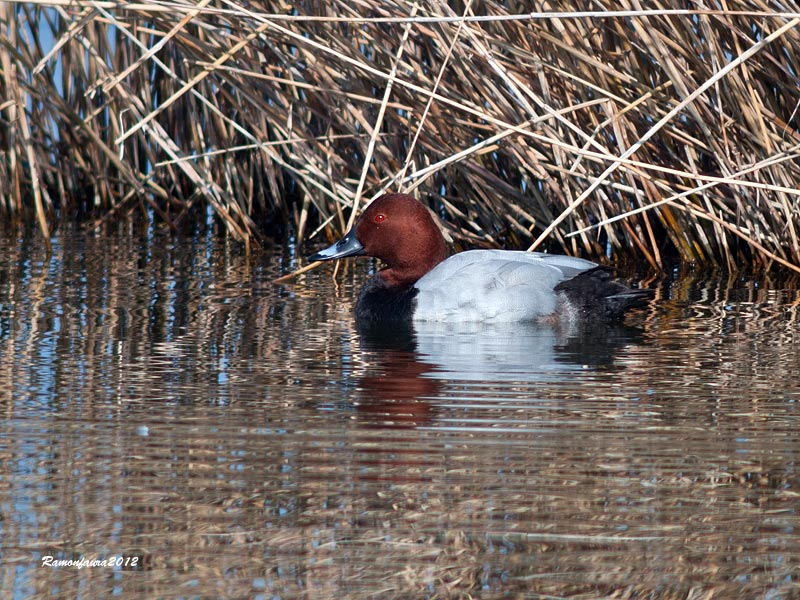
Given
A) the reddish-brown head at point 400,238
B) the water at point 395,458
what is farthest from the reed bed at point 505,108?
the water at point 395,458

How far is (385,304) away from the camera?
5.45 metres

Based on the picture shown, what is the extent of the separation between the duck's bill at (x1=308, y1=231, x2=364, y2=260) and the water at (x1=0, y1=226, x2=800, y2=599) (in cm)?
73

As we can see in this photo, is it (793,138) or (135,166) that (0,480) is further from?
(135,166)

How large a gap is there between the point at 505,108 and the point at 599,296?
0.96 metres

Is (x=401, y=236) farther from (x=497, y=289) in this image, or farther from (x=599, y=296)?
(x=599, y=296)

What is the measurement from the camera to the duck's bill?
5.95 meters

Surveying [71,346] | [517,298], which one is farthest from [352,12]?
[71,346]

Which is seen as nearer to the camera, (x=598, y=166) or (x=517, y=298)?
(x=517, y=298)

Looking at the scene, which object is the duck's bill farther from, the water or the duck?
the water

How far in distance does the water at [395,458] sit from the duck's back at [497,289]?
18 centimetres

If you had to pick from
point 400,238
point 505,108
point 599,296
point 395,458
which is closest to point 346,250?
point 400,238

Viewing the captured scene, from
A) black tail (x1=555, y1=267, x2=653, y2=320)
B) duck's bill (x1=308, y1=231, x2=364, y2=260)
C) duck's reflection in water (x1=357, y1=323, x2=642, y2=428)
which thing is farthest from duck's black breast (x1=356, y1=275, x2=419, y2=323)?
black tail (x1=555, y1=267, x2=653, y2=320)

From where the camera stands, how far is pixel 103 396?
3768mm

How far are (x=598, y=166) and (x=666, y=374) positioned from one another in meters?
1.98
